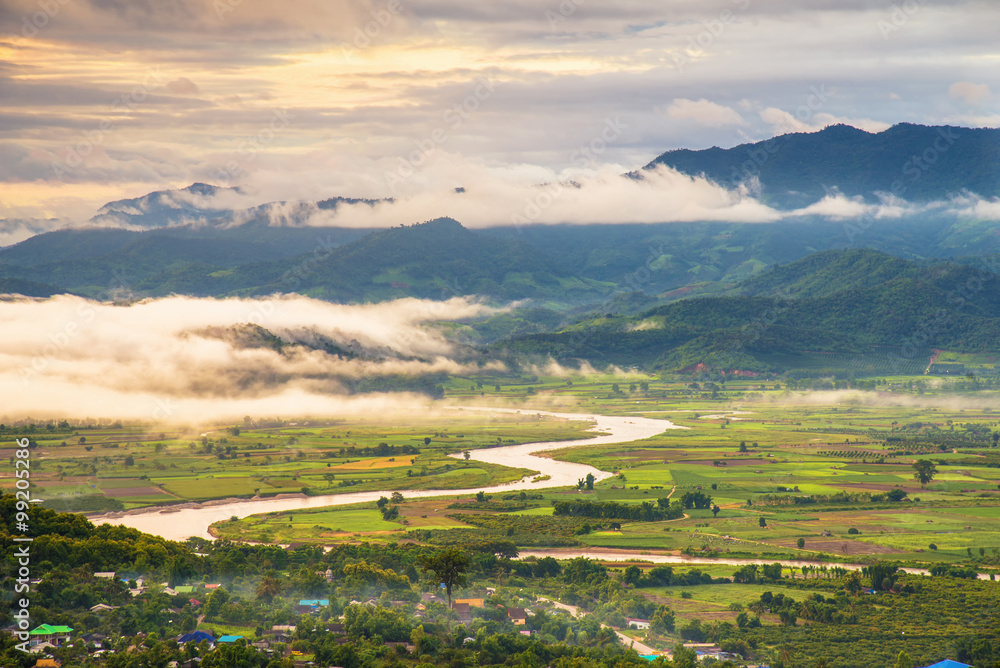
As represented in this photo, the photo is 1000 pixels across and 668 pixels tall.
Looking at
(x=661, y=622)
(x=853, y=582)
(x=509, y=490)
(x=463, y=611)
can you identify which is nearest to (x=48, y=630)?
(x=463, y=611)

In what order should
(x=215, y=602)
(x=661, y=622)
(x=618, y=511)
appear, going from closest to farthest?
(x=215, y=602) < (x=661, y=622) < (x=618, y=511)

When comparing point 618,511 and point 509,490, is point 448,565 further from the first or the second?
point 509,490

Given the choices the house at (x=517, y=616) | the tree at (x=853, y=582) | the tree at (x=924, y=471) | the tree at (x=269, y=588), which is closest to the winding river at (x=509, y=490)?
the tree at (x=853, y=582)

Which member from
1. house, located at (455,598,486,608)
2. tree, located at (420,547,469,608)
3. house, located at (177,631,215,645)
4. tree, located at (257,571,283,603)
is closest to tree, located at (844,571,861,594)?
house, located at (455,598,486,608)

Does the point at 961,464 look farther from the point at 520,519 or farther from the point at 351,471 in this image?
the point at 351,471

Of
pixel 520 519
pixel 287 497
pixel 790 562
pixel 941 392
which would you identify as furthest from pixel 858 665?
pixel 941 392

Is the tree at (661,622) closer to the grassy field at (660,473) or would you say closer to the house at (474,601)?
the house at (474,601)

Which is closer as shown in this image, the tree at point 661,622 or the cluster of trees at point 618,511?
the tree at point 661,622
